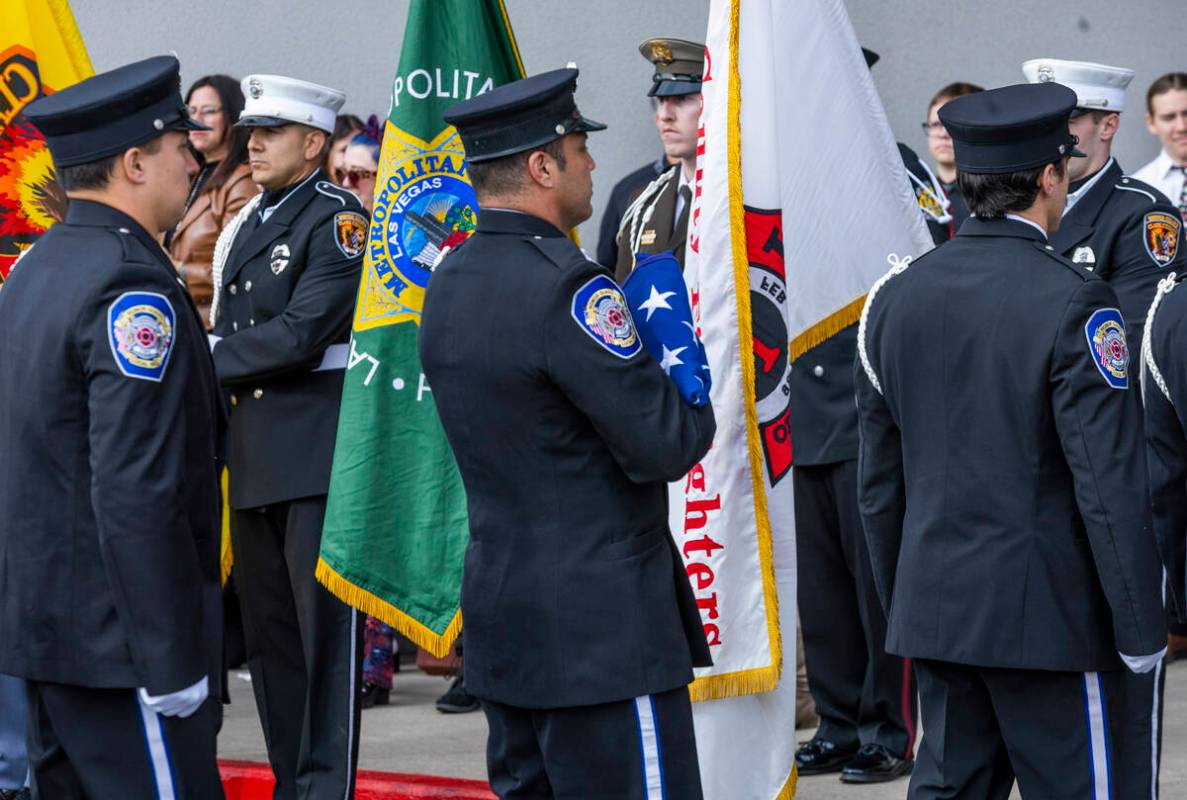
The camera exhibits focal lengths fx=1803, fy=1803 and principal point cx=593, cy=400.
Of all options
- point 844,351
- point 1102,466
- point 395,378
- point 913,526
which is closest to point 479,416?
point 913,526

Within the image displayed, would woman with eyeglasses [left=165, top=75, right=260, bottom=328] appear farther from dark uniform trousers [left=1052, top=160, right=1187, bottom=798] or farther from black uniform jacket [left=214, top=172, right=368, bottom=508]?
dark uniform trousers [left=1052, top=160, right=1187, bottom=798]

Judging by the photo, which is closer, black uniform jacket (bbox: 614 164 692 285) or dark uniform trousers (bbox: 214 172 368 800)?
dark uniform trousers (bbox: 214 172 368 800)

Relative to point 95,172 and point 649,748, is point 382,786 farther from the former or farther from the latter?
point 95,172

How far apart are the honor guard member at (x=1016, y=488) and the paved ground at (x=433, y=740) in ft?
5.61

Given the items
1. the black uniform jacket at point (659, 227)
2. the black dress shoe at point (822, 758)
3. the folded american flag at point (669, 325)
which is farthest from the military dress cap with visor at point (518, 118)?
the black dress shoe at point (822, 758)

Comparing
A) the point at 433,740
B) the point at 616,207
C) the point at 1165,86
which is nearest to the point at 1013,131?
the point at 433,740

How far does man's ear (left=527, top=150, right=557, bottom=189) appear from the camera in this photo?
3.57 m

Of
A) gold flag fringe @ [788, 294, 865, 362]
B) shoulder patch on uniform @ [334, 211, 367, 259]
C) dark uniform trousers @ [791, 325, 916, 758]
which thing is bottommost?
dark uniform trousers @ [791, 325, 916, 758]

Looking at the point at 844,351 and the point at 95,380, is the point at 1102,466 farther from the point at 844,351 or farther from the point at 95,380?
the point at 844,351

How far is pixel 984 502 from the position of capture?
3.60 meters

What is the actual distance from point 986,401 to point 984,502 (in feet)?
0.66

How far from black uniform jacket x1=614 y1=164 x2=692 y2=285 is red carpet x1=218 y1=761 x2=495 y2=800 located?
1.58 m

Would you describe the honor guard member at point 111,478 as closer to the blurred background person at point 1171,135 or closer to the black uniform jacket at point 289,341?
the black uniform jacket at point 289,341

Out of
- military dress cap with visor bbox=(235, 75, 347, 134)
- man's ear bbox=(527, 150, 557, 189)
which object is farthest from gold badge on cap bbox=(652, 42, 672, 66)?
man's ear bbox=(527, 150, 557, 189)
